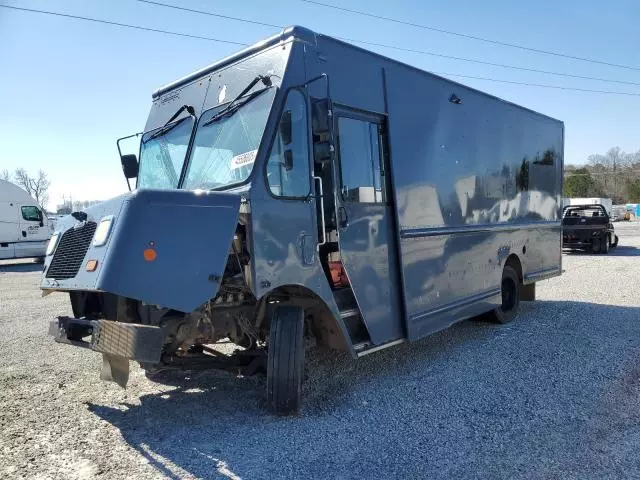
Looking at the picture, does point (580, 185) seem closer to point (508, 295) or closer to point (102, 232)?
point (508, 295)

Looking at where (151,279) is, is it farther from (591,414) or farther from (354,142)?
(591,414)

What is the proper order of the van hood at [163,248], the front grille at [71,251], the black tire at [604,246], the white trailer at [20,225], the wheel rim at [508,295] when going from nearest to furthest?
the van hood at [163,248] → the front grille at [71,251] → the wheel rim at [508,295] → the black tire at [604,246] → the white trailer at [20,225]

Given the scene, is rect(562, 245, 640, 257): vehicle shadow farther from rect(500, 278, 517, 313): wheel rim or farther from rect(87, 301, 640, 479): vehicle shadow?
rect(87, 301, 640, 479): vehicle shadow

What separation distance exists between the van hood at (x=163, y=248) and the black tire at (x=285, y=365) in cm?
92

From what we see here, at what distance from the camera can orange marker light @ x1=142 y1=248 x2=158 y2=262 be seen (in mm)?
3307

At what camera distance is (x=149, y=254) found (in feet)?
10.9

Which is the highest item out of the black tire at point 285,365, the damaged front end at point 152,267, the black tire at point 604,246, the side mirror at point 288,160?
the side mirror at point 288,160

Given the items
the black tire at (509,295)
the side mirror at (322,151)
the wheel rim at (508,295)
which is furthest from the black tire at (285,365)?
the wheel rim at (508,295)

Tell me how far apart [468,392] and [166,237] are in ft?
10.4

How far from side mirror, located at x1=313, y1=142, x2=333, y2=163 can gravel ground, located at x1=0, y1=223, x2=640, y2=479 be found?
7.21 feet

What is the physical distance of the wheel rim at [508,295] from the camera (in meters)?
8.11

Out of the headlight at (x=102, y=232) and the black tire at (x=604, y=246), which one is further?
the black tire at (x=604, y=246)

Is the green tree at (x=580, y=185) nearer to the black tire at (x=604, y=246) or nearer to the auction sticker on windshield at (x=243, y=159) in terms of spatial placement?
the black tire at (x=604, y=246)

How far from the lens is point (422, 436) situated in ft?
12.6
